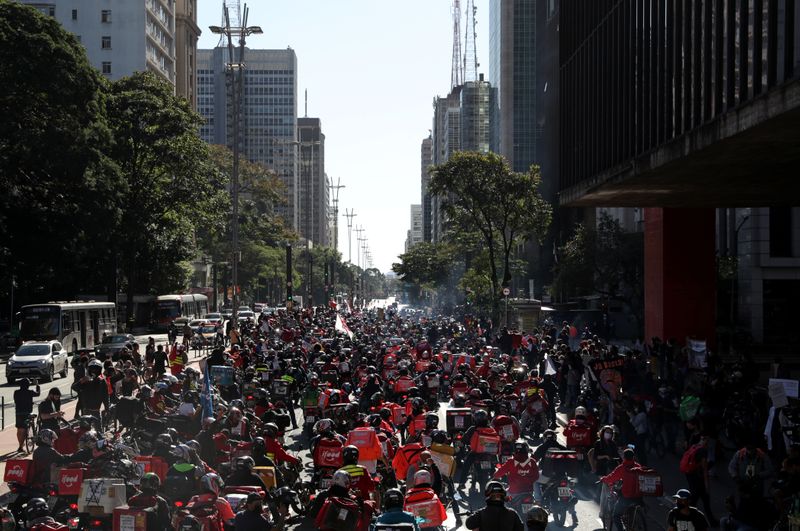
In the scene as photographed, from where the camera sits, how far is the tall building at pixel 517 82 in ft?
446

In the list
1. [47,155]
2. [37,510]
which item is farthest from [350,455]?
[47,155]

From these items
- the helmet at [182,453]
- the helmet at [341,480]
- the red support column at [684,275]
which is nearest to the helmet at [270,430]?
the helmet at [182,453]

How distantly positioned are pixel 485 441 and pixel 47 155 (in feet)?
120

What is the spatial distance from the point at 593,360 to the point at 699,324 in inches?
418

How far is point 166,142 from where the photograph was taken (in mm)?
63250

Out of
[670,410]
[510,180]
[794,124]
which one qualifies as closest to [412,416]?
[670,410]

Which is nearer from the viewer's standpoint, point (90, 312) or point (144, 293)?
point (90, 312)

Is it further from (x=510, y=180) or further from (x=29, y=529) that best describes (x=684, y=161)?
(x=510, y=180)

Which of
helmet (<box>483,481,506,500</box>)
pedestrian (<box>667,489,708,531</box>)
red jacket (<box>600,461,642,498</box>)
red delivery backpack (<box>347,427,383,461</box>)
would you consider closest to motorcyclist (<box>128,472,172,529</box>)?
helmet (<box>483,481,506,500</box>)

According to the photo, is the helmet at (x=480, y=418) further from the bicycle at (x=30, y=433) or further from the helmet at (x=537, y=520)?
the bicycle at (x=30, y=433)

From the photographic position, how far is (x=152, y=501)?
1081 centimetres

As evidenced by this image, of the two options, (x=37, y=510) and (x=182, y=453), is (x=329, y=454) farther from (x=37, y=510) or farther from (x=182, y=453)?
(x=37, y=510)

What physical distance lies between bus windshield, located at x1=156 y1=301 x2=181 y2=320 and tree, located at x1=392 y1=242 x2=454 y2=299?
36896 millimetres

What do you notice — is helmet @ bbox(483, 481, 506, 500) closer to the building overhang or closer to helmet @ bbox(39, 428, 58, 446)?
helmet @ bbox(39, 428, 58, 446)
